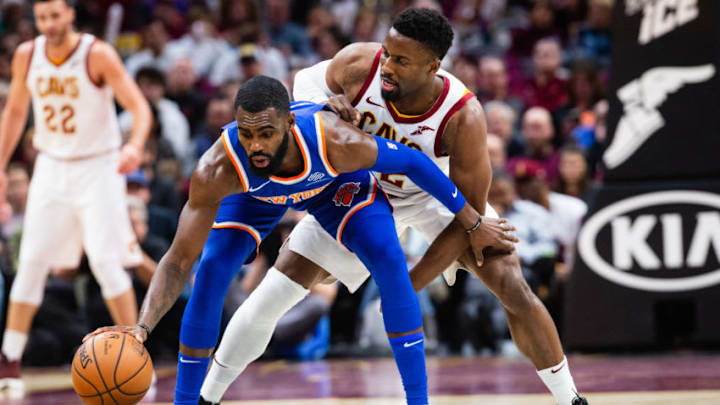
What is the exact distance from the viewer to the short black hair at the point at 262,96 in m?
3.58

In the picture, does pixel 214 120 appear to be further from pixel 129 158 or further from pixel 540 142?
pixel 129 158

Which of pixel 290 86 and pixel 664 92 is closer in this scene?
pixel 664 92

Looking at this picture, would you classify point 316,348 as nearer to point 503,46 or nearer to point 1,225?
point 1,225

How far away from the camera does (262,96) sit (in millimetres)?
3588

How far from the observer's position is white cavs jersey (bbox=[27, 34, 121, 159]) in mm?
5910

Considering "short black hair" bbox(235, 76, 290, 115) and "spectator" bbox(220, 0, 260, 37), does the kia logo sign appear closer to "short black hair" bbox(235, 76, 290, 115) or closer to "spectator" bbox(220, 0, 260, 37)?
"short black hair" bbox(235, 76, 290, 115)

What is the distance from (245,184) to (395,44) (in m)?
0.83

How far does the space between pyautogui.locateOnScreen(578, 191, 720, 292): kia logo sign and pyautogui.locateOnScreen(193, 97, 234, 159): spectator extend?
143 inches

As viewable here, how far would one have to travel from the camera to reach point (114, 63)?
19.4ft

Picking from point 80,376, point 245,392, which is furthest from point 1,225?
point 80,376

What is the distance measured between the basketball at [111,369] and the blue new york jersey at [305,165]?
2.48ft

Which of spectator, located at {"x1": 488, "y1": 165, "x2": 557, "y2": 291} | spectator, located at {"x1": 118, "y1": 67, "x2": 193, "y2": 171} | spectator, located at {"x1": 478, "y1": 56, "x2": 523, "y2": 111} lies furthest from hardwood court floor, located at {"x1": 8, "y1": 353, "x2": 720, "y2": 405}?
spectator, located at {"x1": 478, "y1": 56, "x2": 523, "y2": 111}

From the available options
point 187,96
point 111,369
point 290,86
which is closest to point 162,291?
point 111,369

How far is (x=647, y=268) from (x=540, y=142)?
206cm
